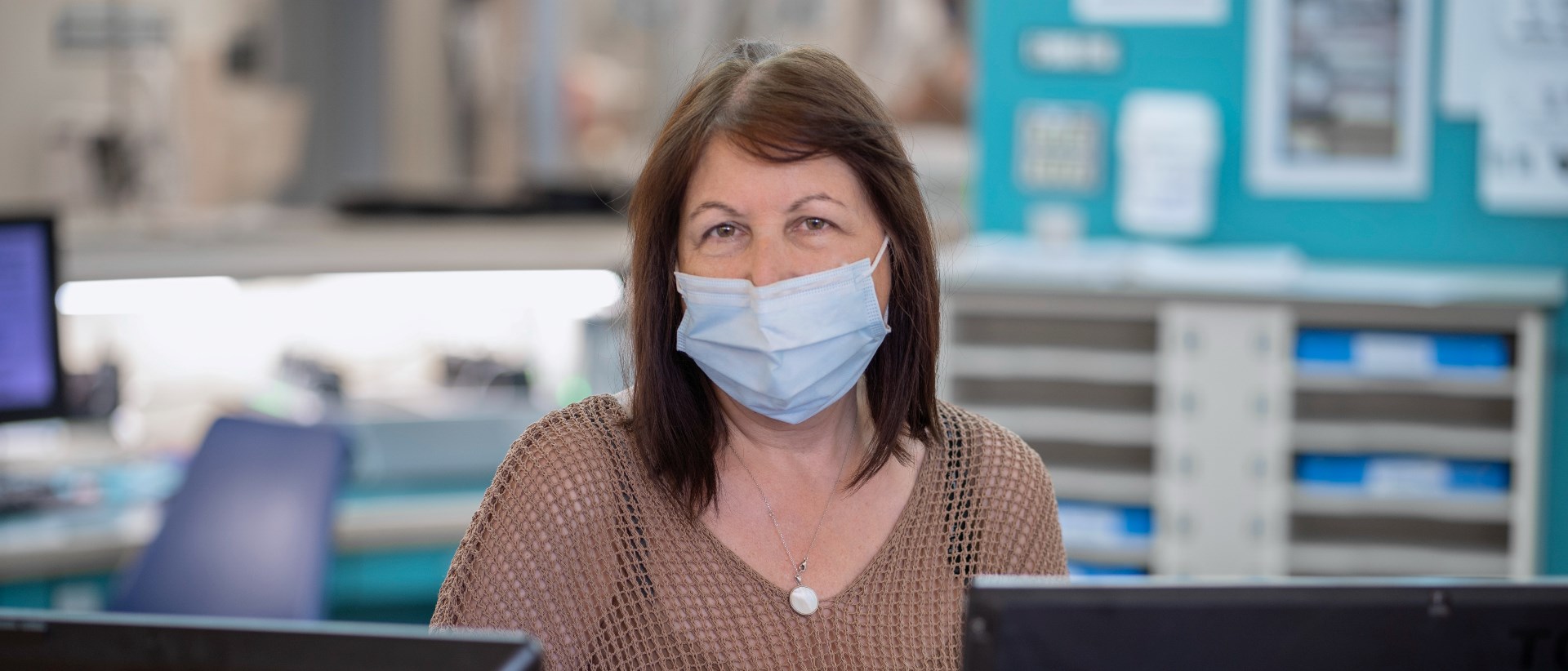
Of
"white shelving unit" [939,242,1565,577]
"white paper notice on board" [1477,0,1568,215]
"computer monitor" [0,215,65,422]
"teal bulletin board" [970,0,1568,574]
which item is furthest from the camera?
"teal bulletin board" [970,0,1568,574]

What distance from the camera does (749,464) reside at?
4.97 feet

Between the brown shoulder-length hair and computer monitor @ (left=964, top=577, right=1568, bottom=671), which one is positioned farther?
the brown shoulder-length hair

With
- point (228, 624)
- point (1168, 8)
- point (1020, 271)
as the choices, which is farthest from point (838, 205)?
point (1168, 8)

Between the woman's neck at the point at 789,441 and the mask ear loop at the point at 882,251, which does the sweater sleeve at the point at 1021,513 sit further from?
the mask ear loop at the point at 882,251

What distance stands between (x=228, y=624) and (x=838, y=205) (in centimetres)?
78

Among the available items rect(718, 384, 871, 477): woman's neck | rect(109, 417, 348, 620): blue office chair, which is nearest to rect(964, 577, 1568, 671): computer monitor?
rect(718, 384, 871, 477): woman's neck

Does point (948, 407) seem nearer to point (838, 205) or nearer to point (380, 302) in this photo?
point (838, 205)

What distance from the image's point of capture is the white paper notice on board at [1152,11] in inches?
144

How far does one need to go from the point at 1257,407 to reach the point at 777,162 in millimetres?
2220

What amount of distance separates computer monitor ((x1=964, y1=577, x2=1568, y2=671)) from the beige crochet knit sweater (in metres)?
0.59

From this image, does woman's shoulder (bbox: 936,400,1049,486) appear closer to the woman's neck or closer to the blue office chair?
the woman's neck

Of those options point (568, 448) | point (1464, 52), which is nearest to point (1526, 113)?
point (1464, 52)

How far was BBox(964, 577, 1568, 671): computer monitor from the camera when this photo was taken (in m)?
0.82

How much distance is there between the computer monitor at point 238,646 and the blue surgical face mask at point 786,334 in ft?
2.15
